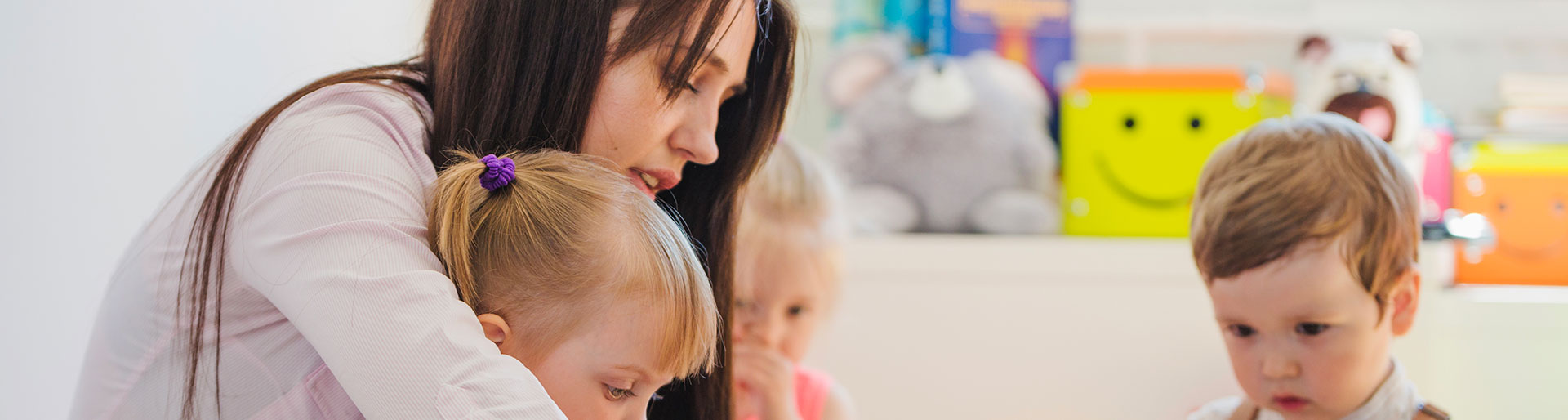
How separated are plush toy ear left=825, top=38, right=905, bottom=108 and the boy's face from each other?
2.96ft

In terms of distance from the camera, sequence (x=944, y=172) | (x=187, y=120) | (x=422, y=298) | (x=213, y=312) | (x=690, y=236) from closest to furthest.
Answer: (x=422, y=298), (x=213, y=312), (x=690, y=236), (x=187, y=120), (x=944, y=172)

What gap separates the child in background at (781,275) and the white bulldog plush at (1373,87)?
49 centimetres

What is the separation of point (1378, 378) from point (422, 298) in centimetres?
53

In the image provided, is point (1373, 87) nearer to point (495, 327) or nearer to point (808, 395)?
point (808, 395)

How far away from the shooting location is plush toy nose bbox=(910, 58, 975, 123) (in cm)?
148

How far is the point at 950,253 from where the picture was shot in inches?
52.4

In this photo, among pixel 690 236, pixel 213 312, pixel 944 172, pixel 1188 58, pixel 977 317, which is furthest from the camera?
pixel 1188 58

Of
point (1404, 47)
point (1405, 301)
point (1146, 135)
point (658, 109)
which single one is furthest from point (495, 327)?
point (1404, 47)

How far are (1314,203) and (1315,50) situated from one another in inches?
31.0

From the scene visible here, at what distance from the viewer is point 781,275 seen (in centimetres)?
111

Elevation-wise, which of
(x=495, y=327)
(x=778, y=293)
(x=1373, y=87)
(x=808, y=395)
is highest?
(x=1373, y=87)

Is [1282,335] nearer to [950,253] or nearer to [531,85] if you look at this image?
[531,85]

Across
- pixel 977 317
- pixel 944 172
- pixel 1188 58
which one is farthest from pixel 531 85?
pixel 1188 58

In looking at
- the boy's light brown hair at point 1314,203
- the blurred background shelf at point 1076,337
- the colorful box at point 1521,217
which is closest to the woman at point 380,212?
the boy's light brown hair at point 1314,203
